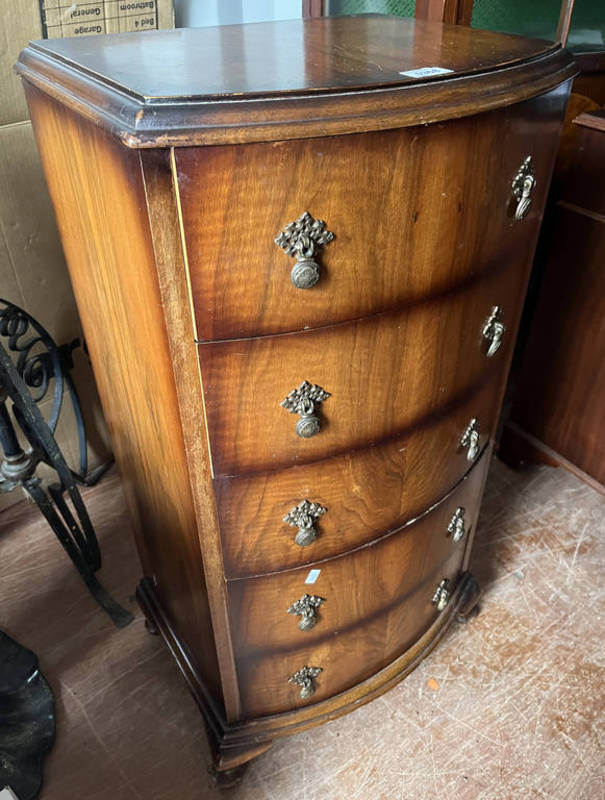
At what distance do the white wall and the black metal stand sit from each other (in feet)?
2.42

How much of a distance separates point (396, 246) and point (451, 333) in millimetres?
178

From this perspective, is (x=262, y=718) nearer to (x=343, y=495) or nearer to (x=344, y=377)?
(x=343, y=495)

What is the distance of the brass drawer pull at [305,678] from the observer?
42.2 inches

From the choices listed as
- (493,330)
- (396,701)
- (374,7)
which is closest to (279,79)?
(493,330)

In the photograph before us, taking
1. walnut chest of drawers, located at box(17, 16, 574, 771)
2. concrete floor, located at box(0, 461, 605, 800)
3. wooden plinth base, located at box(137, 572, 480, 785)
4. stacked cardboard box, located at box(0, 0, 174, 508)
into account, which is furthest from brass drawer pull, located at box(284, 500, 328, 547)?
stacked cardboard box, located at box(0, 0, 174, 508)

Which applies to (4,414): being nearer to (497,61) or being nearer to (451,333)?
(451,333)

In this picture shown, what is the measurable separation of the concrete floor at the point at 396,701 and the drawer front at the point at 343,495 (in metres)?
0.51

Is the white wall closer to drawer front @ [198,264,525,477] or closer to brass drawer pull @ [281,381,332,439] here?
drawer front @ [198,264,525,477]

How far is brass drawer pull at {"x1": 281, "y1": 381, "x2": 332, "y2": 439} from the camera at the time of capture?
2.49 ft

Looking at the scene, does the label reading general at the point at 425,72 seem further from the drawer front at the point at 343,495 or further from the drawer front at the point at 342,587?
the drawer front at the point at 342,587

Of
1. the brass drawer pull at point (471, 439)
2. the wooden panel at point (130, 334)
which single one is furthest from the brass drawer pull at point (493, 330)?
the wooden panel at point (130, 334)

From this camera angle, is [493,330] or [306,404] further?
[493,330]

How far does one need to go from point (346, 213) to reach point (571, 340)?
3.69 ft

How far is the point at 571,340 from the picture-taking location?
5.24ft
